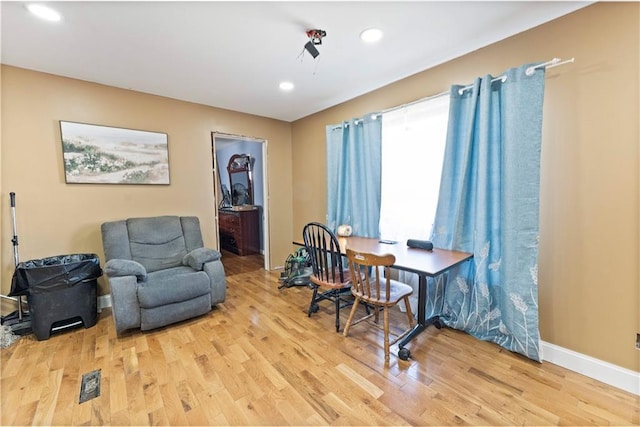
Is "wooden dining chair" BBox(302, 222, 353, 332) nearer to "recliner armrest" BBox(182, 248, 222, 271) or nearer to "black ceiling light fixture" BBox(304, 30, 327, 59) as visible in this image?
"recliner armrest" BBox(182, 248, 222, 271)

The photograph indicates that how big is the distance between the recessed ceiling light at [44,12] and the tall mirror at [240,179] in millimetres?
3570

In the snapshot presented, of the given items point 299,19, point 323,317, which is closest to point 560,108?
point 299,19

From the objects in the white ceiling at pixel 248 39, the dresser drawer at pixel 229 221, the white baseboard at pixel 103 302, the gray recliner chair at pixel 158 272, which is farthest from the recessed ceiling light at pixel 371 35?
the dresser drawer at pixel 229 221

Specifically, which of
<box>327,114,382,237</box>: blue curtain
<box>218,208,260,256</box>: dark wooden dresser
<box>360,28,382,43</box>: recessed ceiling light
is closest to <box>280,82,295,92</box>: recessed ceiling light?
<box>327,114,382,237</box>: blue curtain

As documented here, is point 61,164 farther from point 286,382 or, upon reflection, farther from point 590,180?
point 590,180

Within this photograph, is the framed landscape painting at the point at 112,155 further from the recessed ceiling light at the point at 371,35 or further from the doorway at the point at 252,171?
the recessed ceiling light at the point at 371,35

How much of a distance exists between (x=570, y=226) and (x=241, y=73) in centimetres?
298

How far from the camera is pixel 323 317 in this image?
104 inches

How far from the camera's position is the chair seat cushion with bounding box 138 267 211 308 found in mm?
2277

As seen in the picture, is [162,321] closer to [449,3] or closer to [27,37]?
[27,37]

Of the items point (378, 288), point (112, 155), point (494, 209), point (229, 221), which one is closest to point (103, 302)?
point (112, 155)

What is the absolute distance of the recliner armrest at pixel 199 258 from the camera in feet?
8.96

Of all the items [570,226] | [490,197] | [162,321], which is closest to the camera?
[570,226]

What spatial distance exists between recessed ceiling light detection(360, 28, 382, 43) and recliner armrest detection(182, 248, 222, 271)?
95.3 inches
